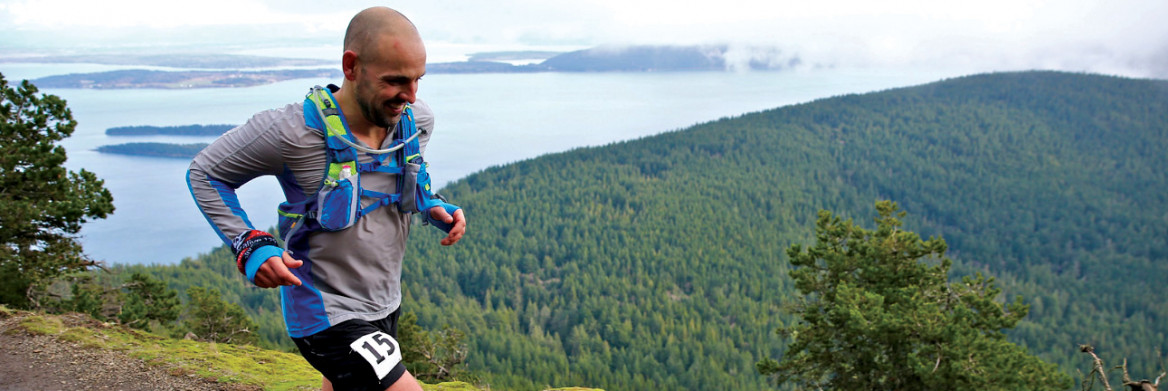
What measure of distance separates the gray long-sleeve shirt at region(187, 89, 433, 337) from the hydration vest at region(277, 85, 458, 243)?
4cm

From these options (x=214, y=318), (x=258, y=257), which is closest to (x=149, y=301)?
(x=214, y=318)

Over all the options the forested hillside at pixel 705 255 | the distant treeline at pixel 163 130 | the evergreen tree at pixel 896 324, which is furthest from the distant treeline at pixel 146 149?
the evergreen tree at pixel 896 324

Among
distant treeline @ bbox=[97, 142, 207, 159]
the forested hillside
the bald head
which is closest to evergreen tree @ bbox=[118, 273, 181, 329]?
the bald head

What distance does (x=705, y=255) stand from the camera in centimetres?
12138

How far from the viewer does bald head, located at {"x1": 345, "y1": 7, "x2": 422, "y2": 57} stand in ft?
9.98

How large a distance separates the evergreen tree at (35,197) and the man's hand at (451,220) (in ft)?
36.8

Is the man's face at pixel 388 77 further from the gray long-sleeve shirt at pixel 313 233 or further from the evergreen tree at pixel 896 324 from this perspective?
the evergreen tree at pixel 896 324

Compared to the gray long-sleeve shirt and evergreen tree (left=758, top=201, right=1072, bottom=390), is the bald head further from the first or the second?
evergreen tree (left=758, top=201, right=1072, bottom=390)

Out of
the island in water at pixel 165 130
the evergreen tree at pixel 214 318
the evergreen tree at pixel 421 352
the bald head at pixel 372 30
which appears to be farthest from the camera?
the island in water at pixel 165 130

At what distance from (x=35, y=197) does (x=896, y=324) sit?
1536cm

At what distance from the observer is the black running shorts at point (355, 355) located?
3254mm

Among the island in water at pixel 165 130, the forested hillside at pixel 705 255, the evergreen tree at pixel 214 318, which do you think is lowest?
the forested hillside at pixel 705 255

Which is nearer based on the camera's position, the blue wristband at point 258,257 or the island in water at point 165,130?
the blue wristband at point 258,257

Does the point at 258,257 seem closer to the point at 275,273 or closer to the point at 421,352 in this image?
the point at 275,273
